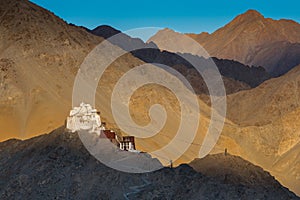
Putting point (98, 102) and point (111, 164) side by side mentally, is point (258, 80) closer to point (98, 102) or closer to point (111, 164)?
point (98, 102)

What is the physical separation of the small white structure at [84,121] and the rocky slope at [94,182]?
5.68 feet

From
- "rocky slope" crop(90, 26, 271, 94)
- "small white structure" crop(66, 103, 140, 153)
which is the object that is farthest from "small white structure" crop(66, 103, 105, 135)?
"rocky slope" crop(90, 26, 271, 94)

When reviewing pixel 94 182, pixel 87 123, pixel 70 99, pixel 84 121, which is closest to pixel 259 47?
pixel 70 99

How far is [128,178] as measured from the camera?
38250 millimetres

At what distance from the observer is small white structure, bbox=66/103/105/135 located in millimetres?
43844

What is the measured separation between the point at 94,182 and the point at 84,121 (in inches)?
290

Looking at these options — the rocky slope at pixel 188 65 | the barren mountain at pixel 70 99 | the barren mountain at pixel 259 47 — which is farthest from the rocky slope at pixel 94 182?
the barren mountain at pixel 259 47

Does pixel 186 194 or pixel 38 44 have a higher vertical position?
pixel 38 44

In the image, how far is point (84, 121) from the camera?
44.8m

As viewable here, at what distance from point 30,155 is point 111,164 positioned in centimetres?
626

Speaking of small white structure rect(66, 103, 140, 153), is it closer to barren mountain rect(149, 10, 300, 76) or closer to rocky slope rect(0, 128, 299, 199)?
rocky slope rect(0, 128, 299, 199)

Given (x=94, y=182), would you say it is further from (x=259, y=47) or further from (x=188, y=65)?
(x=259, y=47)

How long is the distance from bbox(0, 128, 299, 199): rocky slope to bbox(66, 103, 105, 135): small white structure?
1.73m

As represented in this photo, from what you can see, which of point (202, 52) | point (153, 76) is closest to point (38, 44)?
point (153, 76)
